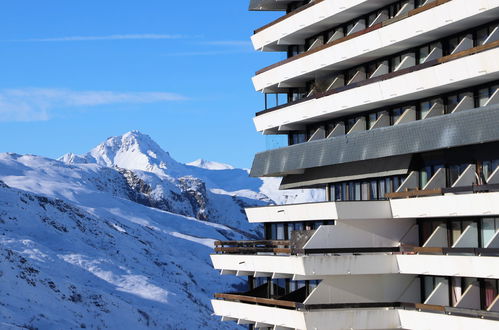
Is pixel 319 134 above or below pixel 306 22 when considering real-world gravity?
below

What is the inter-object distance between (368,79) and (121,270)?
69.1 metres

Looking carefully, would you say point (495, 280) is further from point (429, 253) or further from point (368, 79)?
point (368, 79)

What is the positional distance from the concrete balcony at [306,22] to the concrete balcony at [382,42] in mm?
1500

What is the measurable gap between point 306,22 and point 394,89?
27.8 ft

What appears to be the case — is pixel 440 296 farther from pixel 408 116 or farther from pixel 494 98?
pixel 494 98

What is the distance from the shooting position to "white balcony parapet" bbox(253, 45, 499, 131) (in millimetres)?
36503

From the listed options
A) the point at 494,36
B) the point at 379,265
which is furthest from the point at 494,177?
the point at 379,265

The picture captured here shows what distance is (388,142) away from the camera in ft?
138

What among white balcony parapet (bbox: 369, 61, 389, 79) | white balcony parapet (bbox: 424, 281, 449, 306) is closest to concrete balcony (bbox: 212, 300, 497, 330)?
white balcony parapet (bbox: 424, 281, 449, 306)

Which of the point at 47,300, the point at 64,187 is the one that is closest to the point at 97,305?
the point at 47,300

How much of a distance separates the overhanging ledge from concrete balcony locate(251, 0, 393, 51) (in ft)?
19.0

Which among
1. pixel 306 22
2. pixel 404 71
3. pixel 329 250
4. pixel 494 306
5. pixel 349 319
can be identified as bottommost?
pixel 349 319

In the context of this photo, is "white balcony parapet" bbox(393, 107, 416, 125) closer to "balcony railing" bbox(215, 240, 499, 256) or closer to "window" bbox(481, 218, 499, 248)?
"balcony railing" bbox(215, 240, 499, 256)

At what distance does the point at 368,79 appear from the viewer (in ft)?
143
